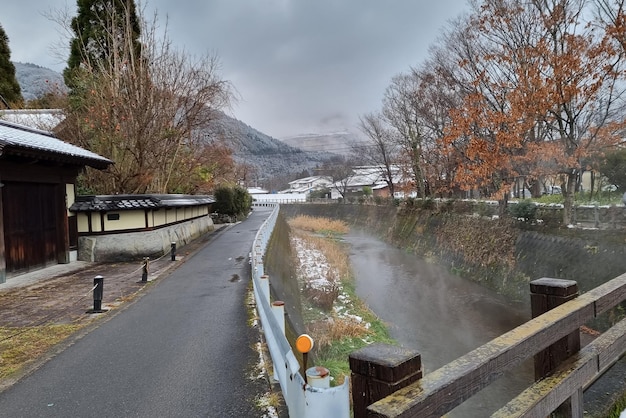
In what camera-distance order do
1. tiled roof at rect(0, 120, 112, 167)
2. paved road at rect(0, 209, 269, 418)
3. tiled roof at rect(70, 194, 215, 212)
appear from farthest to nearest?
tiled roof at rect(70, 194, 215, 212), tiled roof at rect(0, 120, 112, 167), paved road at rect(0, 209, 269, 418)

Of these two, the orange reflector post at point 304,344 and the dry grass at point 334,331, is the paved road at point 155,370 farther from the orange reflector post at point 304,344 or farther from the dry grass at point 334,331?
the dry grass at point 334,331

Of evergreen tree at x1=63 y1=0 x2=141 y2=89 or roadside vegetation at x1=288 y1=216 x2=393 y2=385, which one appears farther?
evergreen tree at x1=63 y1=0 x2=141 y2=89

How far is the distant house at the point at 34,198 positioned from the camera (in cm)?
1016

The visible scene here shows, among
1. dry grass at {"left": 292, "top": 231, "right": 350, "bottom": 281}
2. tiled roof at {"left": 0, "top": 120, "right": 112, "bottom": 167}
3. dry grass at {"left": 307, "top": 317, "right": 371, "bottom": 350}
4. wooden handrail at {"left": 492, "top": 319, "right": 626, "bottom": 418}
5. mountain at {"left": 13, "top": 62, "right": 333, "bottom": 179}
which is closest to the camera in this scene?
wooden handrail at {"left": 492, "top": 319, "right": 626, "bottom": 418}

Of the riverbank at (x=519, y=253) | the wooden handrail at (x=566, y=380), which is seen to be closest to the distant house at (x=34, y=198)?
the wooden handrail at (x=566, y=380)

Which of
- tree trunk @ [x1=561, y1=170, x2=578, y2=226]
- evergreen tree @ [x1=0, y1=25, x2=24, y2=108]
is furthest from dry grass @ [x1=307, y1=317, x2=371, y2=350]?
evergreen tree @ [x1=0, y1=25, x2=24, y2=108]

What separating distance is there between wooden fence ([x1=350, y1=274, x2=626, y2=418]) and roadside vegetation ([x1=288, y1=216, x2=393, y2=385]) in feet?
6.91

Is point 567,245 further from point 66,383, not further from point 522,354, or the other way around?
point 66,383

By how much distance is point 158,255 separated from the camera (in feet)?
47.4

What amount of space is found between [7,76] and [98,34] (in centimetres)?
1078

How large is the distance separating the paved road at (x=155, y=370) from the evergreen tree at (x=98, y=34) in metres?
14.3

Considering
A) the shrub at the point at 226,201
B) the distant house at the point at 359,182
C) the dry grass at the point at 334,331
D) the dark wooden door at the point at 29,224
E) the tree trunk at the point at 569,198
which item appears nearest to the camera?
the dry grass at the point at 334,331

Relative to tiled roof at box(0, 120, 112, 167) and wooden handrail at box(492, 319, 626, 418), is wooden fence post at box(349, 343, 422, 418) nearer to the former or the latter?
wooden handrail at box(492, 319, 626, 418)

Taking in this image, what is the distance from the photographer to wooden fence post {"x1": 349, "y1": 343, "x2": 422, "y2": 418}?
5.53 ft
